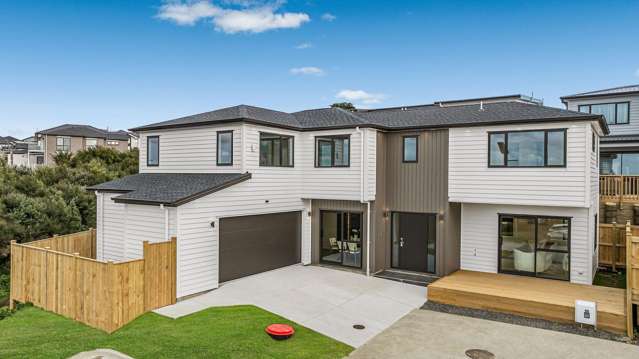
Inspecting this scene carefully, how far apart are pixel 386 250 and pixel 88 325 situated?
934cm

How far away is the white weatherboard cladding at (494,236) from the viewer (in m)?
11.4

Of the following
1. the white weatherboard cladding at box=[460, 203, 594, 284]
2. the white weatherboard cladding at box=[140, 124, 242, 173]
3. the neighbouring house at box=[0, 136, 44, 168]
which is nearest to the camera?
the white weatherboard cladding at box=[460, 203, 594, 284]

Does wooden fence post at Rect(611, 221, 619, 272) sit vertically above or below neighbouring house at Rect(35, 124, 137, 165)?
below

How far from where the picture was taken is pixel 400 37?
72.3 feet

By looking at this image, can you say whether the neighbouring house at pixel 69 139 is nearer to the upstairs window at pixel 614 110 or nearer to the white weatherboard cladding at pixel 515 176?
the white weatherboard cladding at pixel 515 176

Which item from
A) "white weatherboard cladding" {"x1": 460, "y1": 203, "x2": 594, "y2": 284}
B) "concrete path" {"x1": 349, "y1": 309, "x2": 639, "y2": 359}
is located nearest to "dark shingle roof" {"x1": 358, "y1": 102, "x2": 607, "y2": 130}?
"white weatherboard cladding" {"x1": 460, "y1": 203, "x2": 594, "y2": 284}

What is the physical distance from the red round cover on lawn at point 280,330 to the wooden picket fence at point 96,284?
3.50 metres

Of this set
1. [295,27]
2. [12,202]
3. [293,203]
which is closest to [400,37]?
[295,27]

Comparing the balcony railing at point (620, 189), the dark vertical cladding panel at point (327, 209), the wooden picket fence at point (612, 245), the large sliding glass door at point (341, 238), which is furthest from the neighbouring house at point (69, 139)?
the wooden picket fence at point (612, 245)

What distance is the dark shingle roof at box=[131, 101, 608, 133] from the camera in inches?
461

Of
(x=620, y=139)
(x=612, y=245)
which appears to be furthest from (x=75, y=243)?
(x=620, y=139)

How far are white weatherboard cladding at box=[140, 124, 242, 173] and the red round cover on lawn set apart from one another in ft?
19.9

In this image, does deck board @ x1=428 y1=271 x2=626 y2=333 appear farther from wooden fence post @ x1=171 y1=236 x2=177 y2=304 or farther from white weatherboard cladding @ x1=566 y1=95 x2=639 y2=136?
white weatherboard cladding @ x1=566 y1=95 x2=639 y2=136

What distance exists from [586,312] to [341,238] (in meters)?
7.77
